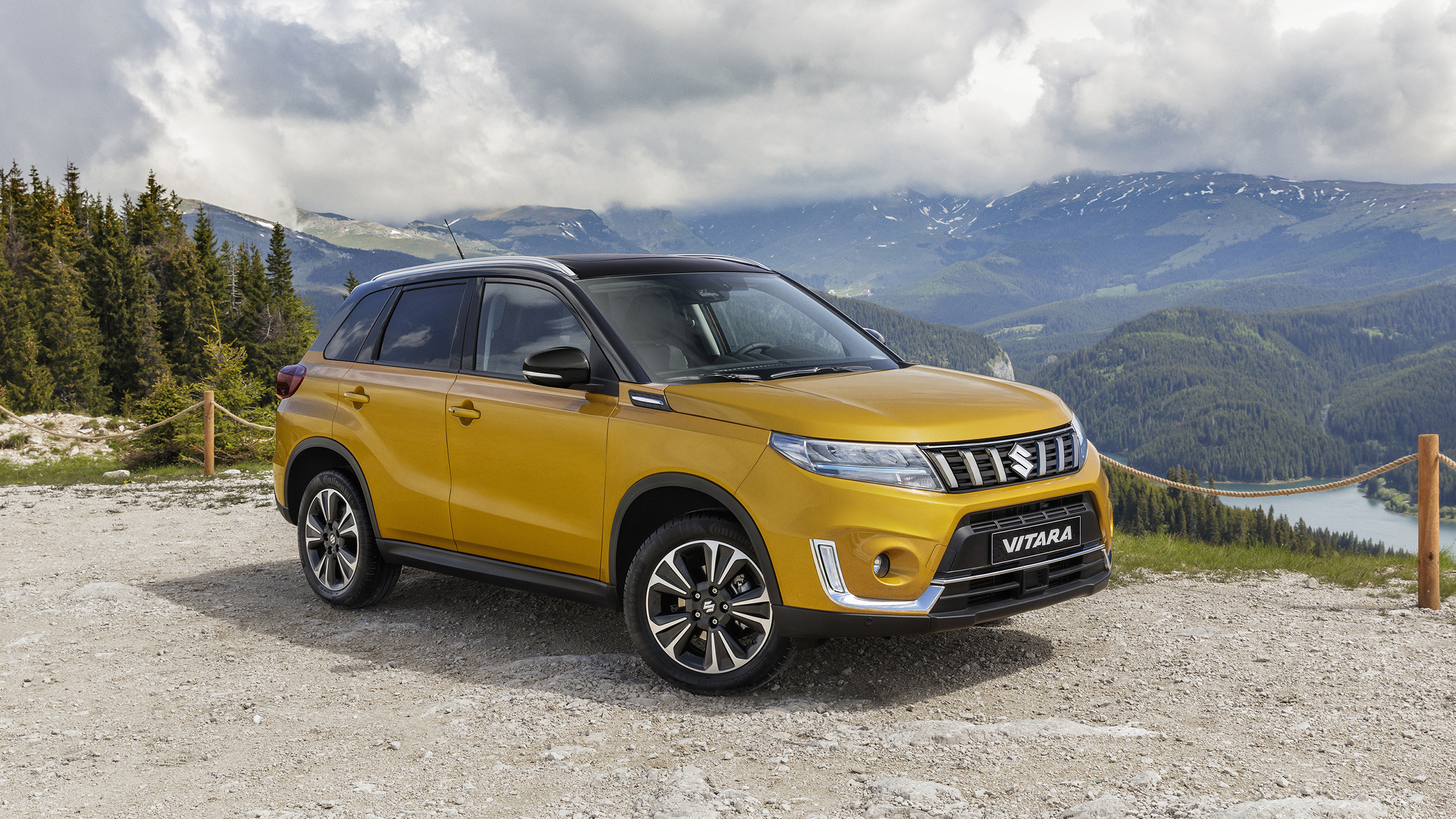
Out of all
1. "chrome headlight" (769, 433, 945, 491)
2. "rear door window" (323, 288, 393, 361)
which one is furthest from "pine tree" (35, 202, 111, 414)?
"chrome headlight" (769, 433, 945, 491)

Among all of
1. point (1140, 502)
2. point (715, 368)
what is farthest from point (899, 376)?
point (1140, 502)

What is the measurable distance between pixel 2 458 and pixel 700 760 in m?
19.4

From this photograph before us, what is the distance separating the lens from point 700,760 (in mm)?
4008

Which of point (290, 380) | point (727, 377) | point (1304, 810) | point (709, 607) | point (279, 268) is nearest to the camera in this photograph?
point (1304, 810)

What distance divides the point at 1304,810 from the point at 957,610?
4.56 ft

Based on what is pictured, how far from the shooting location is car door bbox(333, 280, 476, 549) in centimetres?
578

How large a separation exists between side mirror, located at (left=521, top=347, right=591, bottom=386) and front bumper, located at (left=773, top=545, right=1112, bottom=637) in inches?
57.2

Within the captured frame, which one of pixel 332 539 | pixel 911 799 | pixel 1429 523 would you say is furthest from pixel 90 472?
pixel 1429 523

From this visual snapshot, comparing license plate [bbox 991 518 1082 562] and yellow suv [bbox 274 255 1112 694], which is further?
license plate [bbox 991 518 1082 562]

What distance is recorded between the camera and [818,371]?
17.1ft

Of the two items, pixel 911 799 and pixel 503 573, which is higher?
pixel 503 573

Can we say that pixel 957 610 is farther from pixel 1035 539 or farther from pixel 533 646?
pixel 533 646

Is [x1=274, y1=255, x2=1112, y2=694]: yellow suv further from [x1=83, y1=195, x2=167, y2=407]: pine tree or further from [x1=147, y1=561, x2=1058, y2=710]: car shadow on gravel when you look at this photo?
[x1=83, y1=195, x2=167, y2=407]: pine tree

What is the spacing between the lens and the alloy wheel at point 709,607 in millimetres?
4523
